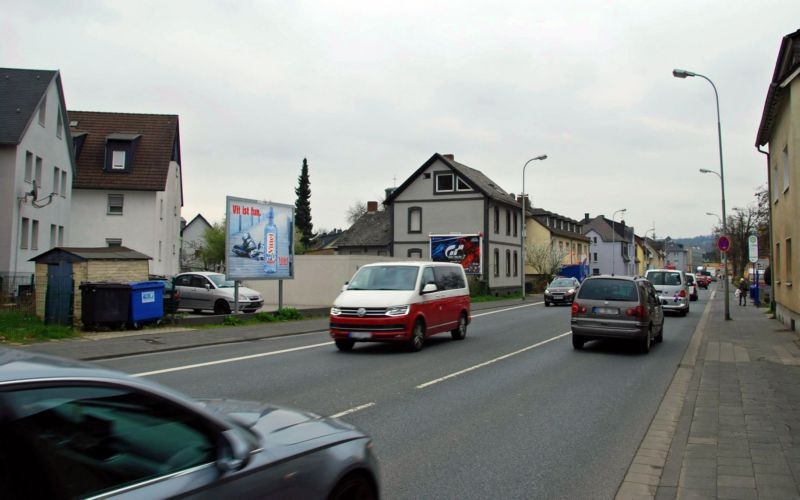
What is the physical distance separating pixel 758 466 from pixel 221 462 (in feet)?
16.3

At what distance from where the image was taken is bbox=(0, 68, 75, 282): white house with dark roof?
27562mm

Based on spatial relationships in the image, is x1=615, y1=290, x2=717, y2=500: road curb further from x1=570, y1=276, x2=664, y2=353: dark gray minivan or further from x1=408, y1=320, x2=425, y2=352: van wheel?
x1=408, y1=320, x2=425, y2=352: van wheel

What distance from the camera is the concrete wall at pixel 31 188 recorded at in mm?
27453

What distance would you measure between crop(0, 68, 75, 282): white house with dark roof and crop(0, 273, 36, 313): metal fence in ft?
0.25

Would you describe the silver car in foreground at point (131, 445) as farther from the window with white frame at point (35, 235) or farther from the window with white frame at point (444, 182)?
the window with white frame at point (444, 182)

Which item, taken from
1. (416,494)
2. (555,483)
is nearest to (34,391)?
(416,494)

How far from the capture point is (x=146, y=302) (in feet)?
56.4

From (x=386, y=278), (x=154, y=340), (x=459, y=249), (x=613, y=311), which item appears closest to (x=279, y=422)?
(x=386, y=278)

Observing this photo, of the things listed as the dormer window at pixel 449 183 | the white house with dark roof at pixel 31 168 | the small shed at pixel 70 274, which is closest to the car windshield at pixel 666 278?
the small shed at pixel 70 274

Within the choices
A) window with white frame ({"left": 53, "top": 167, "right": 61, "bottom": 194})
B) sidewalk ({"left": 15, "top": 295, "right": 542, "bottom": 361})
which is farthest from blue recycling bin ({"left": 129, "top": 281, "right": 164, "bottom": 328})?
window with white frame ({"left": 53, "top": 167, "right": 61, "bottom": 194})

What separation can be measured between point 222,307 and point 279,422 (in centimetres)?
2196

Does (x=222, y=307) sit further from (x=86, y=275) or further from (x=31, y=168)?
(x=31, y=168)

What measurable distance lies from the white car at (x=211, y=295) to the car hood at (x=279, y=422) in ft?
68.6

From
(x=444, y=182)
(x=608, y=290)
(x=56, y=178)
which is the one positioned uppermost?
(x=444, y=182)
